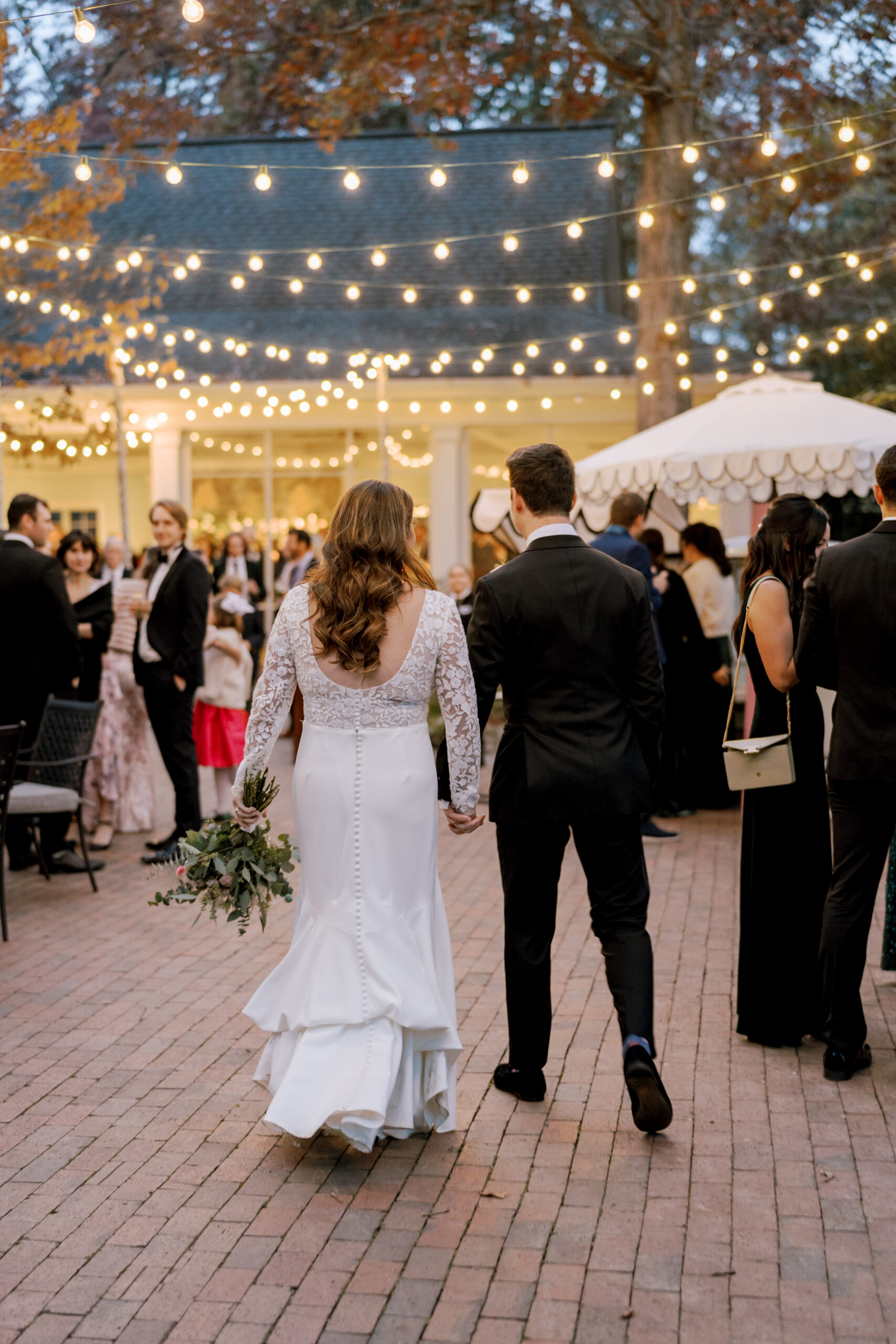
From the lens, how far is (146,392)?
17547mm

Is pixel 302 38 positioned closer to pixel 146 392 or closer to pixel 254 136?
pixel 146 392

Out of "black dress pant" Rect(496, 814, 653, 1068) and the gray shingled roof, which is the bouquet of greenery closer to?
"black dress pant" Rect(496, 814, 653, 1068)

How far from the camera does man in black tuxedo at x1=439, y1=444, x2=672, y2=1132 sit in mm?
3990

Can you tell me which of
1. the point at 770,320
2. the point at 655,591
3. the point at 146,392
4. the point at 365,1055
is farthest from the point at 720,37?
the point at 365,1055

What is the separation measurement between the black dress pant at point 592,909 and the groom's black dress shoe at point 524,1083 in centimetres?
15

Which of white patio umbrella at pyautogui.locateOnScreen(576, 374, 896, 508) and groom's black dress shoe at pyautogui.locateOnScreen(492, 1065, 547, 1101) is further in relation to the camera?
white patio umbrella at pyautogui.locateOnScreen(576, 374, 896, 508)

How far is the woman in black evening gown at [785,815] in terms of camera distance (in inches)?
185

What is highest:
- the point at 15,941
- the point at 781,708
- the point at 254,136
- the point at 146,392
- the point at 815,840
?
the point at 254,136

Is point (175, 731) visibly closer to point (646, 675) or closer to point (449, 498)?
point (646, 675)

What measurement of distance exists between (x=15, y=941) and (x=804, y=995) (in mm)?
3745

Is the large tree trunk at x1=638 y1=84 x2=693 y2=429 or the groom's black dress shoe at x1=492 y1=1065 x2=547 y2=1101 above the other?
the large tree trunk at x1=638 y1=84 x2=693 y2=429

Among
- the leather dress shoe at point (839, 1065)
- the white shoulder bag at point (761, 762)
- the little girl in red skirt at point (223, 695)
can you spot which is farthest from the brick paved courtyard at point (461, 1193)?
the little girl in red skirt at point (223, 695)

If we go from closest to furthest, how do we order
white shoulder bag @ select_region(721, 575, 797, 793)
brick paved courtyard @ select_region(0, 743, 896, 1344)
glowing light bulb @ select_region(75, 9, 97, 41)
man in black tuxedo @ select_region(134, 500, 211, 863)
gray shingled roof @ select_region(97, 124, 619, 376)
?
brick paved courtyard @ select_region(0, 743, 896, 1344) → white shoulder bag @ select_region(721, 575, 797, 793) → glowing light bulb @ select_region(75, 9, 97, 41) → man in black tuxedo @ select_region(134, 500, 211, 863) → gray shingled roof @ select_region(97, 124, 619, 376)

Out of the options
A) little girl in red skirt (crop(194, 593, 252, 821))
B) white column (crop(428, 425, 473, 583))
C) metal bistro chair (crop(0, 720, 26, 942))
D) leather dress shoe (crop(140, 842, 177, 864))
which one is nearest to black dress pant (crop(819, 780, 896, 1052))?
metal bistro chair (crop(0, 720, 26, 942))
